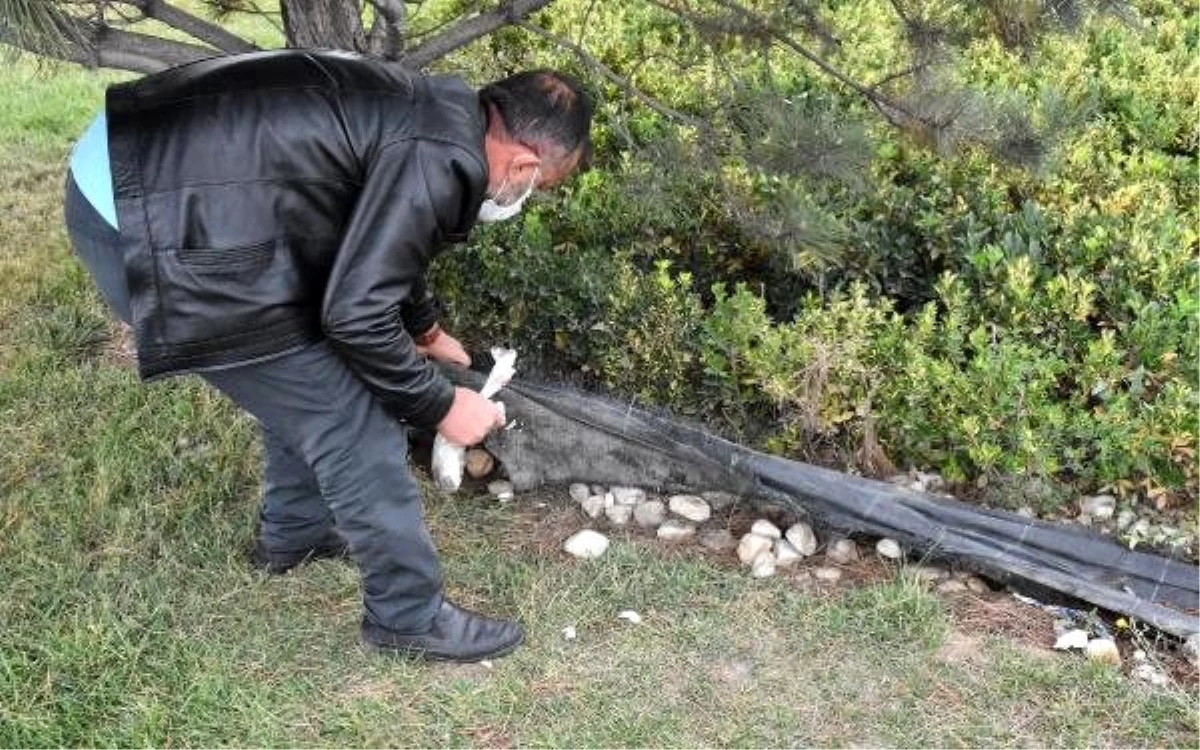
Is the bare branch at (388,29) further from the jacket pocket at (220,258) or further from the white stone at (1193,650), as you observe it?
A: the white stone at (1193,650)

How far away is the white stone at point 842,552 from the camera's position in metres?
2.91

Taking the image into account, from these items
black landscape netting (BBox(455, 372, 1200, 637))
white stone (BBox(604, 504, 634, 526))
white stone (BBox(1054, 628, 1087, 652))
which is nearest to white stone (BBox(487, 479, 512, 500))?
black landscape netting (BBox(455, 372, 1200, 637))

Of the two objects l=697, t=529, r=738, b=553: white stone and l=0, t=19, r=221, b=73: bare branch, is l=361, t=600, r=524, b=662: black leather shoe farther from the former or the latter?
l=0, t=19, r=221, b=73: bare branch

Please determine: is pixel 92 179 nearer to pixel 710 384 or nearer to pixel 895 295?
pixel 710 384

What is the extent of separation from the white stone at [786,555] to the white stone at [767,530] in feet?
0.08

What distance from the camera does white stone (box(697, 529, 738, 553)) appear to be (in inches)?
117

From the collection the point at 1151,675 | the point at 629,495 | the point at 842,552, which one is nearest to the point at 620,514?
the point at 629,495

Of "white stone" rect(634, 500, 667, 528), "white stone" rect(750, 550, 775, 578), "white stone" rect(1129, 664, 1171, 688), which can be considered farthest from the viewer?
"white stone" rect(634, 500, 667, 528)

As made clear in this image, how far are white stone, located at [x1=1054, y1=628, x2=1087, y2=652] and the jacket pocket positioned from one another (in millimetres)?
1850

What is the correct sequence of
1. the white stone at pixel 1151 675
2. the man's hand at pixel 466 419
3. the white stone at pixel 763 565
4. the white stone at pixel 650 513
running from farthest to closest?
the white stone at pixel 650 513 < the white stone at pixel 763 565 < the white stone at pixel 1151 675 < the man's hand at pixel 466 419

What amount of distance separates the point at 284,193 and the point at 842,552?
1.58 m

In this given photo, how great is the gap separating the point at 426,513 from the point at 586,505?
1.36ft

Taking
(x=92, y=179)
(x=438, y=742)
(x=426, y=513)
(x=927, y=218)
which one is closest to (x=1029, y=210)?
(x=927, y=218)

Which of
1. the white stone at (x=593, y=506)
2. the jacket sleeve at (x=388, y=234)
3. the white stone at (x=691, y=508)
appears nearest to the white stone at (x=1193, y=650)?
the white stone at (x=691, y=508)
